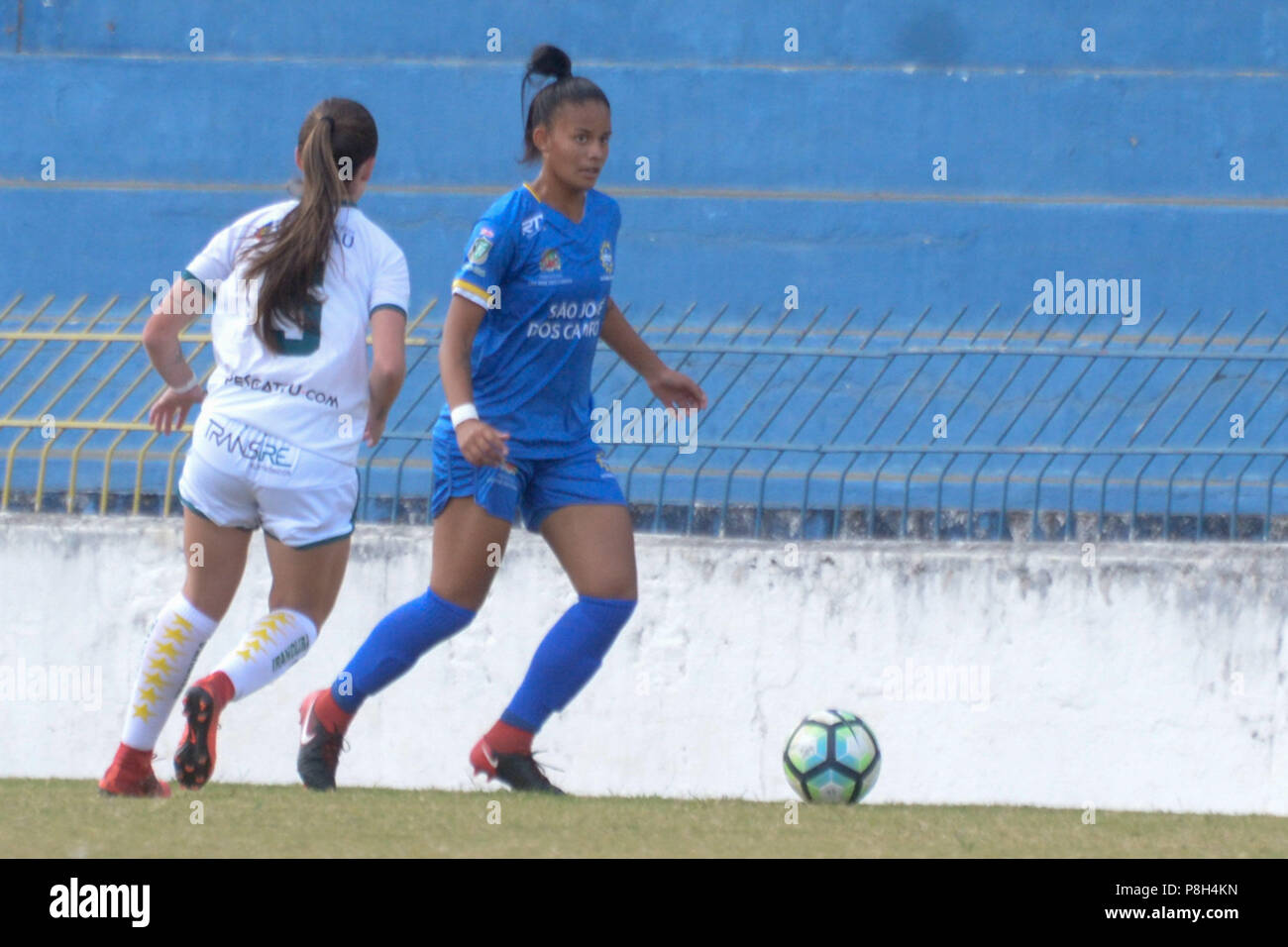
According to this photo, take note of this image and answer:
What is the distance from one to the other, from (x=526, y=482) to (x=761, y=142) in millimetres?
6754

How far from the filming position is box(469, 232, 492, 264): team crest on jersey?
14.9 ft

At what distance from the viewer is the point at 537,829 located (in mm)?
3891

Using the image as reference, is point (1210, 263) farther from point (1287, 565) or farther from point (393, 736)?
point (393, 736)

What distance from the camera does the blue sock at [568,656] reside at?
465 cm

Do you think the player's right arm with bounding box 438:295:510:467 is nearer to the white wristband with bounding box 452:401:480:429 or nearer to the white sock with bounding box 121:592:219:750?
the white wristband with bounding box 452:401:480:429

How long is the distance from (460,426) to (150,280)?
7.06 m

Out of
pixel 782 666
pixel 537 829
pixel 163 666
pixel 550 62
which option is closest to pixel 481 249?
pixel 550 62

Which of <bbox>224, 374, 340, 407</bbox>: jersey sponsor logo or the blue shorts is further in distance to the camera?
the blue shorts

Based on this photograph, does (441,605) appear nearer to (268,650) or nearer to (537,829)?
(268,650)

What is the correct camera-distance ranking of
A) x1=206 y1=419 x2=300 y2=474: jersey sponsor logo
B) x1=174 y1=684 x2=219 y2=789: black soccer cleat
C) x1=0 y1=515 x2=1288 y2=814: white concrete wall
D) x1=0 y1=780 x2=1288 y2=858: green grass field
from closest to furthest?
x1=0 y1=780 x2=1288 y2=858: green grass field
x1=174 y1=684 x2=219 y2=789: black soccer cleat
x1=206 y1=419 x2=300 y2=474: jersey sponsor logo
x1=0 y1=515 x2=1288 y2=814: white concrete wall

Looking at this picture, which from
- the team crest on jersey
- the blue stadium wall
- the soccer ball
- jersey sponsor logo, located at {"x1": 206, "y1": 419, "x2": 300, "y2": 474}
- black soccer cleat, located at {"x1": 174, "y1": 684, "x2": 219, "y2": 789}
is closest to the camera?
black soccer cleat, located at {"x1": 174, "y1": 684, "x2": 219, "y2": 789}

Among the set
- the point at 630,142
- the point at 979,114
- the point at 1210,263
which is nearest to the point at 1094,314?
the point at 1210,263

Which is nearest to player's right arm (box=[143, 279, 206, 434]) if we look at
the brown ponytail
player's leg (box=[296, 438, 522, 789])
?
the brown ponytail

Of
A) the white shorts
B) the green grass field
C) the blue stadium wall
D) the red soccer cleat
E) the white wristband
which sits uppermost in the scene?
the blue stadium wall
